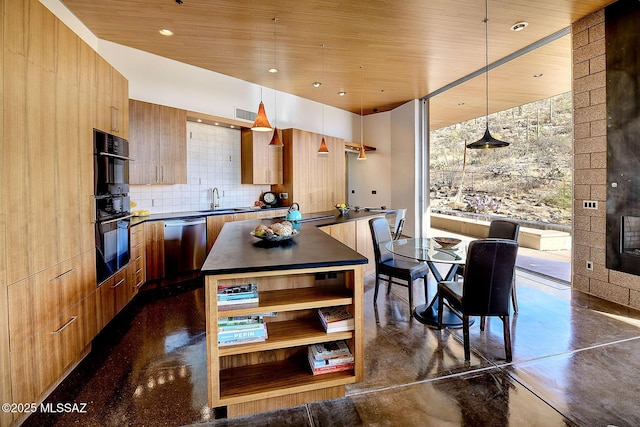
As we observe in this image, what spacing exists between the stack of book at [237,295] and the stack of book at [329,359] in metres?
0.52

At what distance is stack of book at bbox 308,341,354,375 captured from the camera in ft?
5.93

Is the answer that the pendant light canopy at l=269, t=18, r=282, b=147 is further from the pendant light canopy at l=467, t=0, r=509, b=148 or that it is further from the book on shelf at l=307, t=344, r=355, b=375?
the book on shelf at l=307, t=344, r=355, b=375

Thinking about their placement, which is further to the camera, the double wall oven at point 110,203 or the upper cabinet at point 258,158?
the upper cabinet at point 258,158

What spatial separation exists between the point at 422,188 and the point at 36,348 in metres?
6.68

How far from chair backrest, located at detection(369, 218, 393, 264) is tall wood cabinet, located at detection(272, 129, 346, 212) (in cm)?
275

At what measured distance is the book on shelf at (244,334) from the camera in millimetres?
1645

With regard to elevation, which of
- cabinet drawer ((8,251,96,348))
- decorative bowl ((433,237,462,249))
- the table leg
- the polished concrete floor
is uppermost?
decorative bowl ((433,237,462,249))

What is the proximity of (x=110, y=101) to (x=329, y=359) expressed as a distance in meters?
3.04

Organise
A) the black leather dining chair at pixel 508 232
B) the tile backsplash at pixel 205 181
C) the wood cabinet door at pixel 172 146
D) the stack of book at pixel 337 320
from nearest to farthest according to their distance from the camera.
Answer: the stack of book at pixel 337 320, the black leather dining chair at pixel 508 232, the wood cabinet door at pixel 172 146, the tile backsplash at pixel 205 181

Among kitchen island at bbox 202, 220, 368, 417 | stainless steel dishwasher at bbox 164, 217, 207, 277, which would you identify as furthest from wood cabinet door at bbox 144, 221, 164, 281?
kitchen island at bbox 202, 220, 368, 417

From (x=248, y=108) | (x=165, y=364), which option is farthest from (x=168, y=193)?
(x=165, y=364)

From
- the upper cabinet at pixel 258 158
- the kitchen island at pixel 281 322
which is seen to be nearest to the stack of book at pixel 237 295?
the kitchen island at pixel 281 322

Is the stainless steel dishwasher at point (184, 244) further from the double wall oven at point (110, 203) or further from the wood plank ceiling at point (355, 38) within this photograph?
the wood plank ceiling at point (355, 38)

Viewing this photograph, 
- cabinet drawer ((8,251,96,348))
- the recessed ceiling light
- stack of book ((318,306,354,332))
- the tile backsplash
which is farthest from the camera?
the tile backsplash
